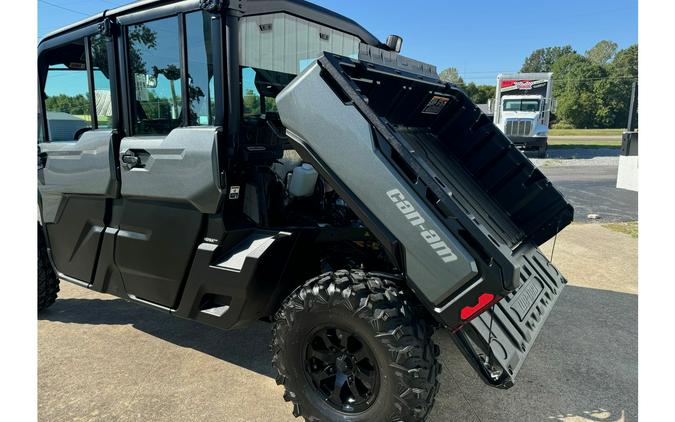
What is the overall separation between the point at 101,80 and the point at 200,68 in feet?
3.26

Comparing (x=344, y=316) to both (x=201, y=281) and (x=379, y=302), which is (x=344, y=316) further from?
(x=201, y=281)

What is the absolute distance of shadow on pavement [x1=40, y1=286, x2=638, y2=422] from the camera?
2898 mm

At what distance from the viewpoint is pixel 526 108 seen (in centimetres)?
2186

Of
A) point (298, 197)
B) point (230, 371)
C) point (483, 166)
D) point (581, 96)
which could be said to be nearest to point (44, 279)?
point (230, 371)

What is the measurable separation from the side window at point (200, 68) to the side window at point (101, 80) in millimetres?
800

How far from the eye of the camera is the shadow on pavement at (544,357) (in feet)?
9.51

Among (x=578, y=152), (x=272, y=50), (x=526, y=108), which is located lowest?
(x=578, y=152)

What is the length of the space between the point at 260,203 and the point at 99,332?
2.16 m

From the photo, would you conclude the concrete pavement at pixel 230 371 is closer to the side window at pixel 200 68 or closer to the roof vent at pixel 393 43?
the side window at pixel 200 68

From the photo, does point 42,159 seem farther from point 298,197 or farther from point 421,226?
point 421,226

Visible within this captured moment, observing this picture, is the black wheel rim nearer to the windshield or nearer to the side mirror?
the side mirror

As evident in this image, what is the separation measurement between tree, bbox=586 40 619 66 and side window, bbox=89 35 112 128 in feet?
280

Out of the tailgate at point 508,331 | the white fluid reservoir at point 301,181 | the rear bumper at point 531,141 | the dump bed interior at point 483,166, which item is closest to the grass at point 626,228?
the dump bed interior at point 483,166

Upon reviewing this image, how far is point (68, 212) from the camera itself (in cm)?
376
